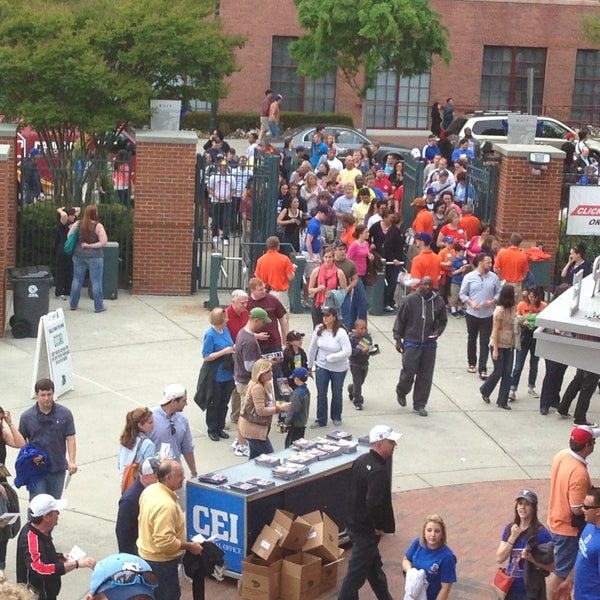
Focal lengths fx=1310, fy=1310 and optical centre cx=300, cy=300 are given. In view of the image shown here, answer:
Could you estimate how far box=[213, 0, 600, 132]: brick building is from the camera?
41.0 m

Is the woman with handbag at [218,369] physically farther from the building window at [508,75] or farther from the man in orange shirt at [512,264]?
the building window at [508,75]

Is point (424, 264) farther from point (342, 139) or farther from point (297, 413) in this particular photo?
point (342, 139)

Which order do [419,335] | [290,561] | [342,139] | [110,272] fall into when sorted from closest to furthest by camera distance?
[290,561] → [419,335] → [110,272] → [342,139]

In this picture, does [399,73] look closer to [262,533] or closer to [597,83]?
[597,83]

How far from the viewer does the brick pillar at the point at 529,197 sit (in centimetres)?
2025

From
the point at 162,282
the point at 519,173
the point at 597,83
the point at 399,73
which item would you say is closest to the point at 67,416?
the point at 162,282

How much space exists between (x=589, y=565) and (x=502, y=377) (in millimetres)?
6495

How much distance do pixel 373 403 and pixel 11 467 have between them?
452cm

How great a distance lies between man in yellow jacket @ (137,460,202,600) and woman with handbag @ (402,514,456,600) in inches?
62.2

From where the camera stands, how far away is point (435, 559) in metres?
9.26

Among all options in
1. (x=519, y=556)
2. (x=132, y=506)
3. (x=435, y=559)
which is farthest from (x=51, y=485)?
(x=519, y=556)

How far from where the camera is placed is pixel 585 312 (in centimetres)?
955

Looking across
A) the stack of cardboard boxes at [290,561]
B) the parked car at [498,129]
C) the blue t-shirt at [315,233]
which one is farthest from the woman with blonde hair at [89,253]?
the parked car at [498,129]

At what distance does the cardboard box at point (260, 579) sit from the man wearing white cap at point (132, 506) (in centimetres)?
106
